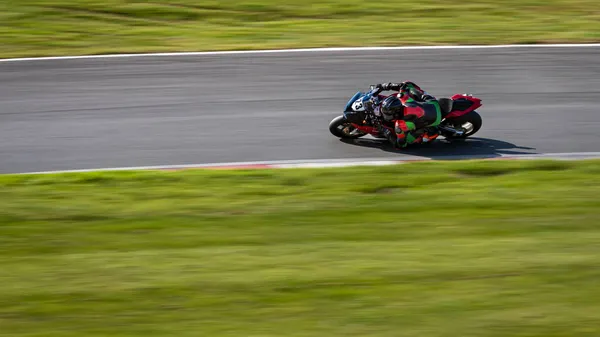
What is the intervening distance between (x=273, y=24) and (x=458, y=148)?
380 inches

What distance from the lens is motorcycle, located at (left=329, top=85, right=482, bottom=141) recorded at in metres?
12.7

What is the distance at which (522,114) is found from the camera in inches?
568

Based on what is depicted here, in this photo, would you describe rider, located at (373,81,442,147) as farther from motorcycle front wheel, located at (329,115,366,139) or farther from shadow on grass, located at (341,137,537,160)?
motorcycle front wheel, located at (329,115,366,139)

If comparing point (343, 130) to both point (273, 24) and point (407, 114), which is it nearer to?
point (407, 114)

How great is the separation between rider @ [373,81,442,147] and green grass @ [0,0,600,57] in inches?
270

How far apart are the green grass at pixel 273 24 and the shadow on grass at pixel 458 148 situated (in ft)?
21.4

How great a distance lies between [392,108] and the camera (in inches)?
489

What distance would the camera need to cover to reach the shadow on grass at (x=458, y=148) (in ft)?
41.0

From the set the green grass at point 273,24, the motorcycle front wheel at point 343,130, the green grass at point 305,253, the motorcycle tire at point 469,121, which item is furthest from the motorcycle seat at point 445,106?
the green grass at point 273,24

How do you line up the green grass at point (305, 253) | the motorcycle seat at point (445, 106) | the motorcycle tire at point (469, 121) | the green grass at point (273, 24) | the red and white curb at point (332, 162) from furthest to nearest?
the green grass at point (273, 24), the motorcycle tire at point (469, 121), the motorcycle seat at point (445, 106), the red and white curb at point (332, 162), the green grass at point (305, 253)

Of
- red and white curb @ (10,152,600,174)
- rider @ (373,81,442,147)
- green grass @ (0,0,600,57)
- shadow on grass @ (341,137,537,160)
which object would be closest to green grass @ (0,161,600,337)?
red and white curb @ (10,152,600,174)

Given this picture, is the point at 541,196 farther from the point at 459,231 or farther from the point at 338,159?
the point at 338,159

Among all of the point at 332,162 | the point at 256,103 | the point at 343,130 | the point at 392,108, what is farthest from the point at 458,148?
the point at 256,103

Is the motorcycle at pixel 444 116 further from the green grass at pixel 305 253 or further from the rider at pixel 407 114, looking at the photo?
the green grass at pixel 305 253
